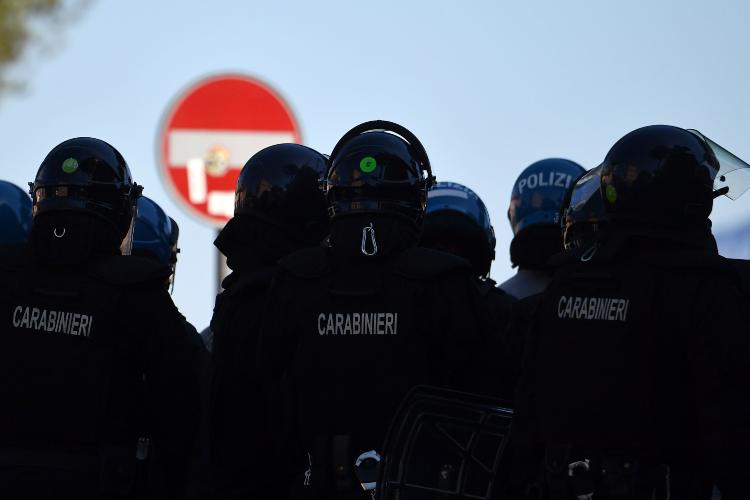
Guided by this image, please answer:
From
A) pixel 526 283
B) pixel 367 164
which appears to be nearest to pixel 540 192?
pixel 526 283

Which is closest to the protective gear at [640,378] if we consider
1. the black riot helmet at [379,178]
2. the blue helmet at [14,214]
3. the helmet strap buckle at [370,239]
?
the helmet strap buckle at [370,239]

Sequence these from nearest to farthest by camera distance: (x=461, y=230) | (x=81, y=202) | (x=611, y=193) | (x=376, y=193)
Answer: (x=611, y=193) < (x=376, y=193) < (x=81, y=202) < (x=461, y=230)

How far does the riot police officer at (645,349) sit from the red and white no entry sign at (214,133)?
456 cm

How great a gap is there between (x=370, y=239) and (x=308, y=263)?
0.23m

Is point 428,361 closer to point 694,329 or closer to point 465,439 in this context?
point 465,439

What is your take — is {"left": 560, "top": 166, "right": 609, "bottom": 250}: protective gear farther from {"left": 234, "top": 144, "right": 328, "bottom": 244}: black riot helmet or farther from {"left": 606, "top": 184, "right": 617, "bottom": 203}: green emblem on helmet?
{"left": 234, "top": 144, "right": 328, "bottom": 244}: black riot helmet

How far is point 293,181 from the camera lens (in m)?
7.17

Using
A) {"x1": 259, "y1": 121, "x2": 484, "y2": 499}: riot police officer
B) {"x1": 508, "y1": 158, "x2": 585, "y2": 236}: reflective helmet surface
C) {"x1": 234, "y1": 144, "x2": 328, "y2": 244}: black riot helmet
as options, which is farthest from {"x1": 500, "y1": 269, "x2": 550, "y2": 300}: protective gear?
{"x1": 259, "y1": 121, "x2": 484, "y2": 499}: riot police officer

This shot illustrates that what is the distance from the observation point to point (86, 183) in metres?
6.49

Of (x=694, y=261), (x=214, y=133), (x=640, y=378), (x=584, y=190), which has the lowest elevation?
(x=640, y=378)

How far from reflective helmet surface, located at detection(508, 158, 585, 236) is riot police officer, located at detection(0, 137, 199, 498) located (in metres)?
3.18

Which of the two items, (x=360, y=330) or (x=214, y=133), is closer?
(x=360, y=330)

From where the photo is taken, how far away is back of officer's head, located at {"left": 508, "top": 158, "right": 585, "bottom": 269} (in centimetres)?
888

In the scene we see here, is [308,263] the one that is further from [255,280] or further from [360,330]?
[255,280]
